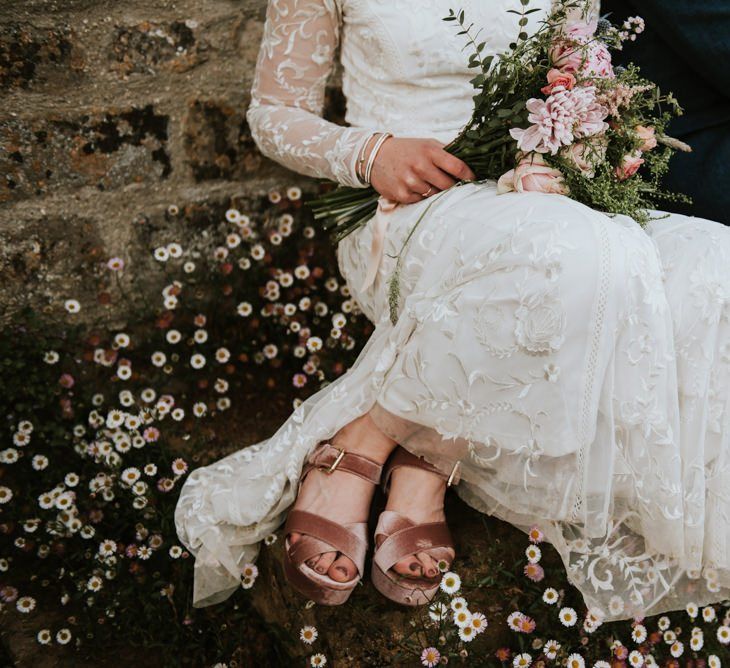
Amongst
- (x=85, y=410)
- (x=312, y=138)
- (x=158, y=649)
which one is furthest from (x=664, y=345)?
(x=85, y=410)

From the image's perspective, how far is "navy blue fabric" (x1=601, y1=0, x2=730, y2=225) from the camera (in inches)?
70.7

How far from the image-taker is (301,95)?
192 cm

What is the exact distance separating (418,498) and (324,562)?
246mm

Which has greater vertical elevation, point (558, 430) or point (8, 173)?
point (558, 430)

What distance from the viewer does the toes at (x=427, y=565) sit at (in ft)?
5.08

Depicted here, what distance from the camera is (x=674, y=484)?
52.8 inches

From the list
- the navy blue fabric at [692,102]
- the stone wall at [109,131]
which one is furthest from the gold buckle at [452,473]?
the stone wall at [109,131]

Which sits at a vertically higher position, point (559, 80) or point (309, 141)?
point (559, 80)

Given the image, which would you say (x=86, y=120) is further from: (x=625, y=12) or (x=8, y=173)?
(x=625, y=12)

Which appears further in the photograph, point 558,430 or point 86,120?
point 86,120

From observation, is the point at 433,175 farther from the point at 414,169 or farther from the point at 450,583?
the point at 450,583

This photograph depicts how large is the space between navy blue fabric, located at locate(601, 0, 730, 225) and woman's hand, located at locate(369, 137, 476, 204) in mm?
659

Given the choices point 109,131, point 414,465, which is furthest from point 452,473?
point 109,131

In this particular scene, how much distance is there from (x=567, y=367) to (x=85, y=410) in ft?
5.21
